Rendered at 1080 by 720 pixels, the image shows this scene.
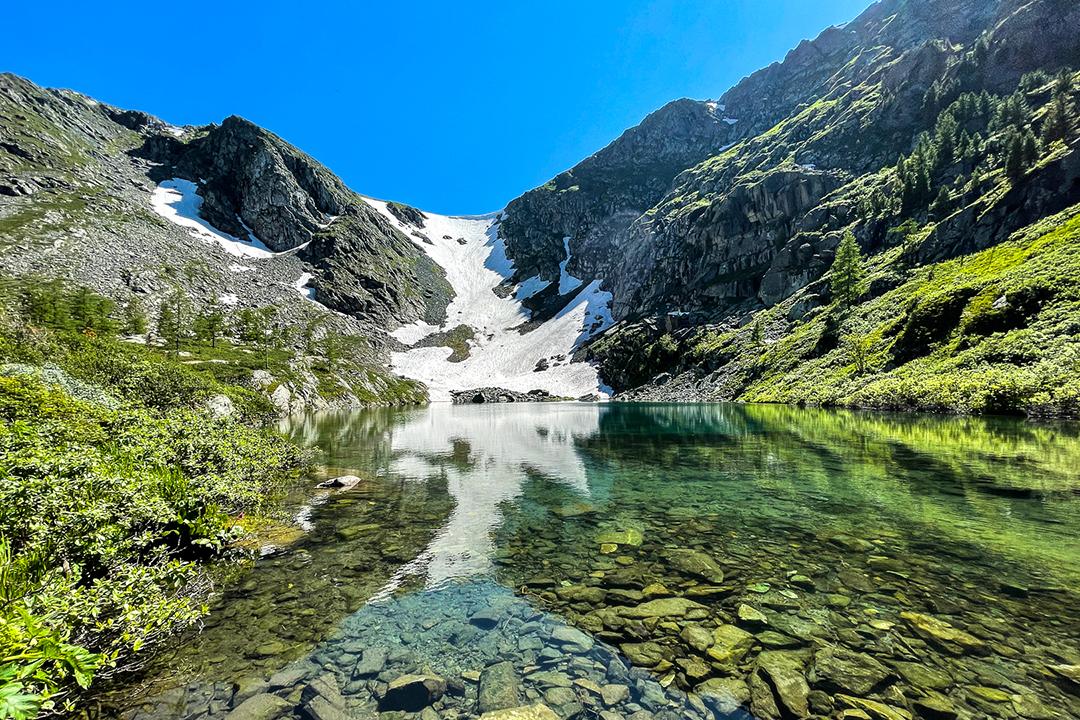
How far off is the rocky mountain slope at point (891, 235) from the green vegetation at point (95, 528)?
172ft

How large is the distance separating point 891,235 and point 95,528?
14767 cm

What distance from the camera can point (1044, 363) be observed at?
38.7m

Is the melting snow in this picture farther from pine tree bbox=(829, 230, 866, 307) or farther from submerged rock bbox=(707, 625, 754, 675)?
submerged rock bbox=(707, 625, 754, 675)

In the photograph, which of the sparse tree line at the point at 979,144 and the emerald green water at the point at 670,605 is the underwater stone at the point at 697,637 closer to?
the emerald green water at the point at 670,605

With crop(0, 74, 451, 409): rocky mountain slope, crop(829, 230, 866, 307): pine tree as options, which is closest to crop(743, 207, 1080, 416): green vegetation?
crop(829, 230, 866, 307): pine tree

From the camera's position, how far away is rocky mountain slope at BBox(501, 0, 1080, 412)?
55.3 meters

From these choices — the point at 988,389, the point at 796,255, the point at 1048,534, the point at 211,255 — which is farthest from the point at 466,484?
the point at 211,255

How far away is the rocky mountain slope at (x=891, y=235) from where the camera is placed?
55281mm

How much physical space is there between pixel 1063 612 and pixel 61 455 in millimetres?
18672

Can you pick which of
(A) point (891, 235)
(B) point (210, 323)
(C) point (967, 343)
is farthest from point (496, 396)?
(A) point (891, 235)

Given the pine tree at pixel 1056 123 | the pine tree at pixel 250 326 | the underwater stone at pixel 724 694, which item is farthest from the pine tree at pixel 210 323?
the pine tree at pixel 1056 123

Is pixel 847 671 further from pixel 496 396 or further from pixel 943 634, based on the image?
pixel 496 396

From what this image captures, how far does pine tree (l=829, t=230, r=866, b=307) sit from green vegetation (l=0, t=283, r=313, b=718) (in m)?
112

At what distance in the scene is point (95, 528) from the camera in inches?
296
